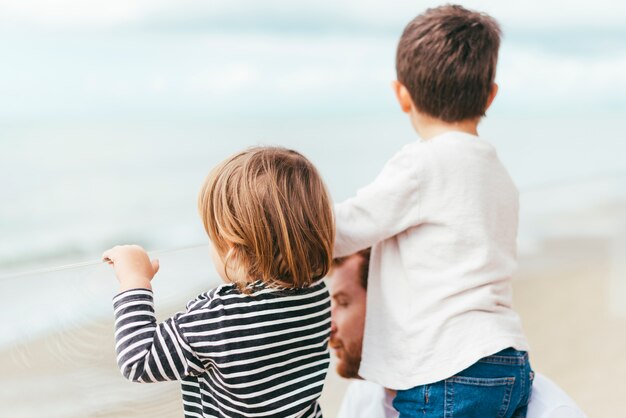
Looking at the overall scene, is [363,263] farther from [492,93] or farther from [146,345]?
[146,345]

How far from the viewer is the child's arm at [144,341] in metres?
0.84

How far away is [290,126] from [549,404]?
1090 cm

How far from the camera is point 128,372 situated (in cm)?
84

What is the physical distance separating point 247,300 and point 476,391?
369mm

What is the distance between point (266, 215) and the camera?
2.90 feet

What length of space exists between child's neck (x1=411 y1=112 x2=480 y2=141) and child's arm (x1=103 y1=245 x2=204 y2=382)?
0.48 meters

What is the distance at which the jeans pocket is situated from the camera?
1002mm

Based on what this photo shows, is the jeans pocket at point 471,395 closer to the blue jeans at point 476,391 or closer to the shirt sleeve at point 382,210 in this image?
the blue jeans at point 476,391

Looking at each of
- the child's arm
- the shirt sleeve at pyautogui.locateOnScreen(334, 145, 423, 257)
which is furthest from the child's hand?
the shirt sleeve at pyautogui.locateOnScreen(334, 145, 423, 257)

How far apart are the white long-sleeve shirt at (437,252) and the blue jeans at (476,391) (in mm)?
16

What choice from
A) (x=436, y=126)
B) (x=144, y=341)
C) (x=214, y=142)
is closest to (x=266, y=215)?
(x=144, y=341)

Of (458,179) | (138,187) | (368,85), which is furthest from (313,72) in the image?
(458,179)

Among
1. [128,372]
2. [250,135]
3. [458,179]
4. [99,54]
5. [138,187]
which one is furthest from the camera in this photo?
[99,54]

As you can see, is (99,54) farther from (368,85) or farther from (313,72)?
(368,85)
